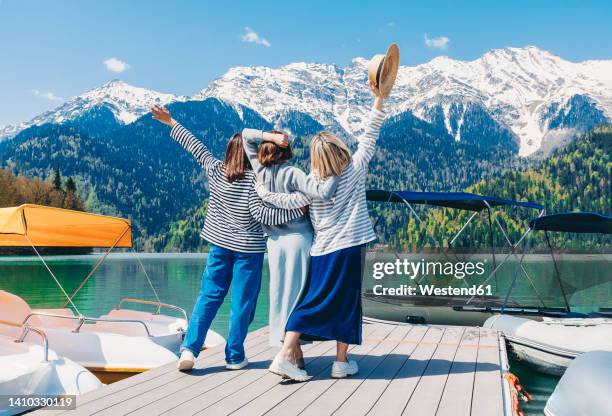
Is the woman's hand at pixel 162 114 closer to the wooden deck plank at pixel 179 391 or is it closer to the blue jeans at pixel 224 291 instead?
the blue jeans at pixel 224 291

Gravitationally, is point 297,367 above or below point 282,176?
below

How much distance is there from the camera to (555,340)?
9328mm

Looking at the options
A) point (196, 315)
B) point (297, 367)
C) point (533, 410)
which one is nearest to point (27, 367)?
point (196, 315)

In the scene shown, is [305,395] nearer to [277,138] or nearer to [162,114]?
[277,138]

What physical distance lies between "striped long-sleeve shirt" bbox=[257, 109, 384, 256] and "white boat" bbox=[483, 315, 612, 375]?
540 cm

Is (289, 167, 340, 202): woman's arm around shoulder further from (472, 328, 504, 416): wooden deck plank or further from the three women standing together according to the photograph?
(472, 328, 504, 416): wooden deck plank

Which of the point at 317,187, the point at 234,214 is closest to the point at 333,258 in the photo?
the point at 317,187

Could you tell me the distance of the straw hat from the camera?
16.4ft

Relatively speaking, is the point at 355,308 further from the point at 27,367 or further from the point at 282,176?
the point at 27,367

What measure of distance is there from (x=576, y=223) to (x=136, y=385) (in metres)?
8.80

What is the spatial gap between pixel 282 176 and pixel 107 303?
91.3 feet

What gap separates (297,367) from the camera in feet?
16.4

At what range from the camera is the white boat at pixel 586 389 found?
164 inches

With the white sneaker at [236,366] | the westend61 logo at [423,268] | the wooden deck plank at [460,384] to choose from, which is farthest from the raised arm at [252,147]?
the westend61 logo at [423,268]
